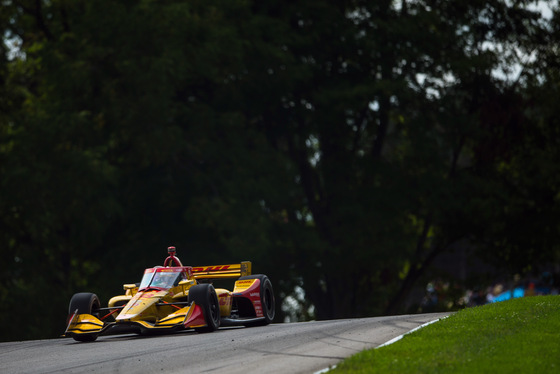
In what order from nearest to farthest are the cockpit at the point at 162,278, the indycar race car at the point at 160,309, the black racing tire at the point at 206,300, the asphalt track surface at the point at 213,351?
the asphalt track surface at the point at 213,351 → the indycar race car at the point at 160,309 → the black racing tire at the point at 206,300 → the cockpit at the point at 162,278

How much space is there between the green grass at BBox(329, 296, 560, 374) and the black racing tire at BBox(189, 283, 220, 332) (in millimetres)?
4241

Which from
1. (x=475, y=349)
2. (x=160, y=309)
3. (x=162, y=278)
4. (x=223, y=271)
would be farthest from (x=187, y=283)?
(x=475, y=349)

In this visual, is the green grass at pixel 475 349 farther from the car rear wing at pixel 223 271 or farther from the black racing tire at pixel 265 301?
the car rear wing at pixel 223 271

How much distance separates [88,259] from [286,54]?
405 inches

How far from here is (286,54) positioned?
109 ft

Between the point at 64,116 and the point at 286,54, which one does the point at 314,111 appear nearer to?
the point at 286,54

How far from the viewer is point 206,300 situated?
17.1 metres

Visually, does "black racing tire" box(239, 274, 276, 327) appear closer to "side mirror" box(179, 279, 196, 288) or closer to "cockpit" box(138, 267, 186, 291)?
"side mirror" box(179, 279, 196, 288)

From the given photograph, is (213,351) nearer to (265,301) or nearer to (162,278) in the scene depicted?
(162,278)

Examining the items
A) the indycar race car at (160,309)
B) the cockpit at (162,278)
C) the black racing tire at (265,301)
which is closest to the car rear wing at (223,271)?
the black racing tire at (265,301)

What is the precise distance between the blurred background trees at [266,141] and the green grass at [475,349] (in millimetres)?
16541

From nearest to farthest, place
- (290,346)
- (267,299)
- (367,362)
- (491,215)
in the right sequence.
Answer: (367,362) < (290,346) < (267,299) < (491,215)

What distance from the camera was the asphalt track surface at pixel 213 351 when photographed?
39.1ft

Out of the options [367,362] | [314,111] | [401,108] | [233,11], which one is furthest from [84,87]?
[367,362]
